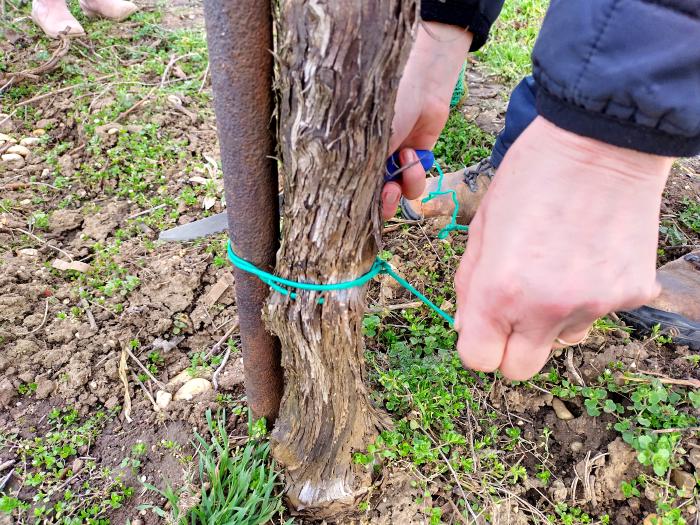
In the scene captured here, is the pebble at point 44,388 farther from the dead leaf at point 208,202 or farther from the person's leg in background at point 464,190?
the person's leg in background at point 464,190

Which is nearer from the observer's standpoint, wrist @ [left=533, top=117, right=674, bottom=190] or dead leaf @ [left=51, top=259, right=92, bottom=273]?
wrist @ [left=533, top=117, right=674, bottom=190]

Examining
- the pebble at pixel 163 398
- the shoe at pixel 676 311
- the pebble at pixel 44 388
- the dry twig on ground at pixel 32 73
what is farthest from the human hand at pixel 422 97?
the dry twig on ground at pixel 32 73

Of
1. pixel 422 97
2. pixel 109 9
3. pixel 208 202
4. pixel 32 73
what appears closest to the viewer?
pixel 422 97

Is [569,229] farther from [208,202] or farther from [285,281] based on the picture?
[208,202]

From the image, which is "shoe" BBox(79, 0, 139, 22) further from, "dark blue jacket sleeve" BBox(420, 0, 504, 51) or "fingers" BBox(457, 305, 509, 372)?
"fingers" BBox(457, 305, 509, 372)

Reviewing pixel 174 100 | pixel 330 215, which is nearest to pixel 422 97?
pixel 330 215

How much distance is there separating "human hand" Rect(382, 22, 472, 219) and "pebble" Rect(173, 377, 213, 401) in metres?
0.96

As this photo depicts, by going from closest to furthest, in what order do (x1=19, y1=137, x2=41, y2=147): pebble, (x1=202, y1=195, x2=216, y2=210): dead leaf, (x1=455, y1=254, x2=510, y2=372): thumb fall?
(x1=455, y1=254, x2=510, y2=372): thumb, (x1=202, y1=195, x2=216, y2=210): dead leaf, (x1=19, y1=137, x2=41, y2=147): pebble

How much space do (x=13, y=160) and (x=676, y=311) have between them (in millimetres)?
3495

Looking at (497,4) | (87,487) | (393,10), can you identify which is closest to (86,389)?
(87,487)

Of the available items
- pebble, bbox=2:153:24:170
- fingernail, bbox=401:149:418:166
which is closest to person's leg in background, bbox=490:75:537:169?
fingernail, bbox=401:149:418:166

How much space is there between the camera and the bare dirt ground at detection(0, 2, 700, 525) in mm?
1643

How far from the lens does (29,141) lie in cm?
294

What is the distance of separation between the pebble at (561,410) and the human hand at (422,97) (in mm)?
1016
